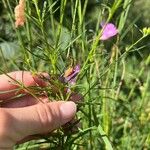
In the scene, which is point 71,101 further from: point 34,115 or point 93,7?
point 93,7

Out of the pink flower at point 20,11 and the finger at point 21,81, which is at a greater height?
the pink flower at point 20,11

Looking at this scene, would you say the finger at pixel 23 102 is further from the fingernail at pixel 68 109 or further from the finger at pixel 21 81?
the fingernail at pixel 68 109

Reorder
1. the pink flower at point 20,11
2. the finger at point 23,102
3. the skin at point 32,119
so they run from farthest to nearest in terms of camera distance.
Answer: the finger at point 23,102
the skin at point 32,119
the pink flower at point 20,11

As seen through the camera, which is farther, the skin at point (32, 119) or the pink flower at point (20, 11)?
the skin at point (32, 119)

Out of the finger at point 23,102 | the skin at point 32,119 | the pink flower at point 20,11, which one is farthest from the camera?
the finger at point 23,102

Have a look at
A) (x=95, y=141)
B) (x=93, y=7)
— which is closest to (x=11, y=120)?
(x=95, y=141)

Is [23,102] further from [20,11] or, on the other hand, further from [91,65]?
[20,11]

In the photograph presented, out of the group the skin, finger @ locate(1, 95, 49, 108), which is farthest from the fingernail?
finger @ locate(1, 95, 49, 108)

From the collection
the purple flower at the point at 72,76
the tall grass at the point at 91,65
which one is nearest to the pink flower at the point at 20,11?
the tall grass at the point at 91,65
